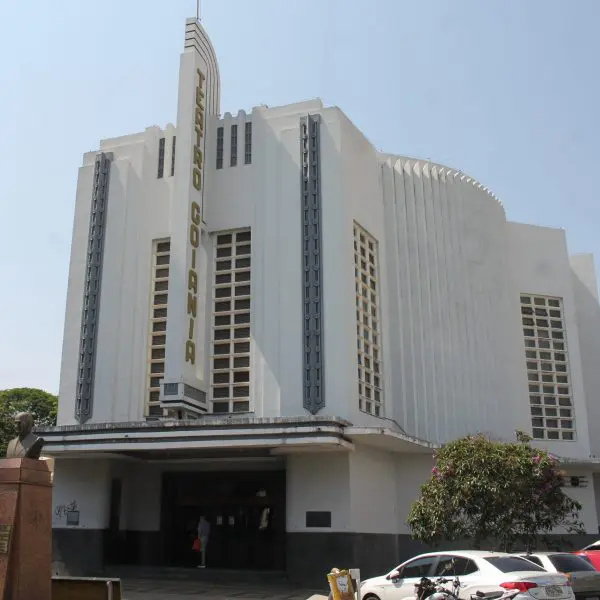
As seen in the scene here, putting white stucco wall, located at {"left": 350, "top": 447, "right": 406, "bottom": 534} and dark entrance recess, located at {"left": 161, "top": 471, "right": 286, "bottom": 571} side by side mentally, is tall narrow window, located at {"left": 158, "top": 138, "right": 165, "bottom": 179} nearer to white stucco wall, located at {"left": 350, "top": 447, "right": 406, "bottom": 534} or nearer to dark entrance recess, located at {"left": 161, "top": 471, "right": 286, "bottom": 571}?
dark entrance recess, located at {"left": 161, "top": 471, "right": 286, "bottom": 571}

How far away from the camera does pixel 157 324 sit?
78.3 ft

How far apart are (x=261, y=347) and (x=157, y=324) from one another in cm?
389

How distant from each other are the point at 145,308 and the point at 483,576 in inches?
578

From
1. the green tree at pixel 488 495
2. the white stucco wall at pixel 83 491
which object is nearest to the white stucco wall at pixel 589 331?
the green tree at pixel 488 495

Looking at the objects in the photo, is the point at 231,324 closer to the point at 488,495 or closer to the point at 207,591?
the point at 207,591

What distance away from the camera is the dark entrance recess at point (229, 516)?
23062mm

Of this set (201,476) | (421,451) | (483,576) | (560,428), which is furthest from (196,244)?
(560,428)

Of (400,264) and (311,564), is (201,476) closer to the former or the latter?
(311,564)

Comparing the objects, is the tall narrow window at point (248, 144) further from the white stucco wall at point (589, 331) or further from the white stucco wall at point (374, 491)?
the white stucco wall at point (589, 331)

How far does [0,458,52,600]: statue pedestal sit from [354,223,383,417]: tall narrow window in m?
11.7

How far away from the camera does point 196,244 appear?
22.5 metres

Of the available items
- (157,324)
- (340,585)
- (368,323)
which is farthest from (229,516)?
(340,585)

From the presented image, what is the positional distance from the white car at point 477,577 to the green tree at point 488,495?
4.25 metres

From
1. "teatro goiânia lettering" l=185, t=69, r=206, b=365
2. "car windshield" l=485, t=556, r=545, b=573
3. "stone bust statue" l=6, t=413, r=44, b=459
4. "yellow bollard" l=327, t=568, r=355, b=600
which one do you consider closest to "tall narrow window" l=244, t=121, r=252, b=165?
"teatro goiânia lettering" l=185, t=69, r=206, b=365
